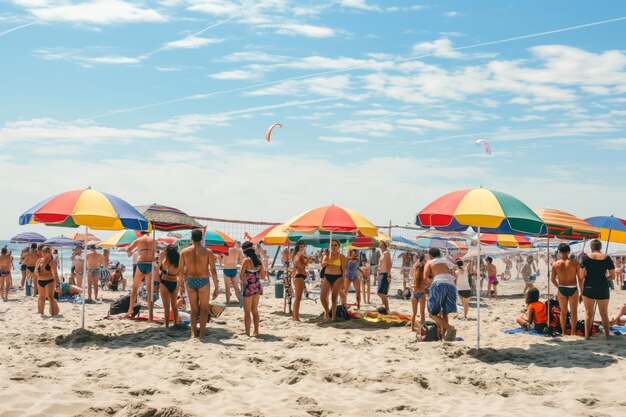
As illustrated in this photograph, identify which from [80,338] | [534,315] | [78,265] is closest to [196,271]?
[80,338]

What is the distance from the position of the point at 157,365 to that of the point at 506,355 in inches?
157

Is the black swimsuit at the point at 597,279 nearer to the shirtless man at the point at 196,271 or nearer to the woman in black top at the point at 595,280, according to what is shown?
the woman in black top at the point at 595,280

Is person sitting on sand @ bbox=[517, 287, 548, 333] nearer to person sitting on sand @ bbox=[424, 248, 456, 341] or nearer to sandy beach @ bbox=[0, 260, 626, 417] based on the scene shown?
sandy beach @ bbox=[0, 260, 626, 417]

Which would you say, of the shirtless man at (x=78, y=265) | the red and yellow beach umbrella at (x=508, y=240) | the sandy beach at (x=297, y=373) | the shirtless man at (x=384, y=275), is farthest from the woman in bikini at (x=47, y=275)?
the red and yellow beach umbrella at (x=508, y=240)

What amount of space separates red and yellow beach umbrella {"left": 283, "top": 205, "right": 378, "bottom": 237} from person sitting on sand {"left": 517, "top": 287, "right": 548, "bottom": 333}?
254 cm

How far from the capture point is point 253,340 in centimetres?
823

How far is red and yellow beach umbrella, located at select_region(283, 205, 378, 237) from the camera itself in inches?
374

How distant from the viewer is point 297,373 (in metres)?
6.10

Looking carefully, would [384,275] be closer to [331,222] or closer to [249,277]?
[331,222]

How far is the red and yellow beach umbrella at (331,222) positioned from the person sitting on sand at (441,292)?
163 cm

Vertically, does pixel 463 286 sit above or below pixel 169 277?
below

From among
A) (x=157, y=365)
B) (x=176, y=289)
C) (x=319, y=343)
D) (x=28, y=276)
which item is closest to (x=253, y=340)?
(x=319, y=343)

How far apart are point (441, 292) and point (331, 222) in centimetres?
229

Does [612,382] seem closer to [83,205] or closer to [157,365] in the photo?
[157,365]
